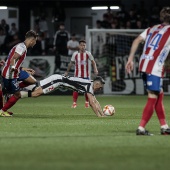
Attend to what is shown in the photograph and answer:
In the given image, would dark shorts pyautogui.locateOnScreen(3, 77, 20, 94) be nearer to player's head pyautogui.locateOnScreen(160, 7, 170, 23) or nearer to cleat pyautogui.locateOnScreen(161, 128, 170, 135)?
cleat pyautogui.locateOnScreen(161, 128, 170, 135)

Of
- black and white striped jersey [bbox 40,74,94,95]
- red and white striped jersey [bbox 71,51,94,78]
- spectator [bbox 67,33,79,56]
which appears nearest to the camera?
black and white striped jersey [bbox 40,74,94,95]

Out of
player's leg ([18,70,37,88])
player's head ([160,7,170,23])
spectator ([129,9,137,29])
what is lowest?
player's leg ([18,70,37,88])

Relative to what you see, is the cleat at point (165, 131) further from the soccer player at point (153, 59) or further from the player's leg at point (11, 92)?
the player's leg at point (11, 92)

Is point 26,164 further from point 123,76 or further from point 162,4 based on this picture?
point 162,4

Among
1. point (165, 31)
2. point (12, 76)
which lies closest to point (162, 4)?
point (12, 76)

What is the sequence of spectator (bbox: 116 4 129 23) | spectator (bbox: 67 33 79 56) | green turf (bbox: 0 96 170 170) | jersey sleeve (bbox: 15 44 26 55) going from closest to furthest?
1. green turf (bbox: 0 96 170 170)
2. jersey sleeve (bbox: 15 44 26 55)
3. spectator (bbox: 67 33 79 56)
4. spectator (bbox: 116 4 129 23)

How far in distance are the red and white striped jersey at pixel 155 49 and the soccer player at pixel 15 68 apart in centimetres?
493

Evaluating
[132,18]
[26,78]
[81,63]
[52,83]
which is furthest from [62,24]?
[52,83]

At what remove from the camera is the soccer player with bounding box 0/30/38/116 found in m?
14.0

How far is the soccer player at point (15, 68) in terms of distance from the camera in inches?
550

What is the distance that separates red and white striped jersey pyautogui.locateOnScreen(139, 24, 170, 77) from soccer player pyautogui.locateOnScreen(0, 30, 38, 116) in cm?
493

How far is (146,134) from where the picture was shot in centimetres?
948

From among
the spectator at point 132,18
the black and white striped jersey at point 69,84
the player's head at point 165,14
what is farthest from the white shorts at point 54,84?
the spectator at point 132,18

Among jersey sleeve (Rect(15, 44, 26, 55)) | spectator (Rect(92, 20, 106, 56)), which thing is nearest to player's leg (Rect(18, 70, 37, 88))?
jersey sleeve (Rect(15, 44, 26, 55))
